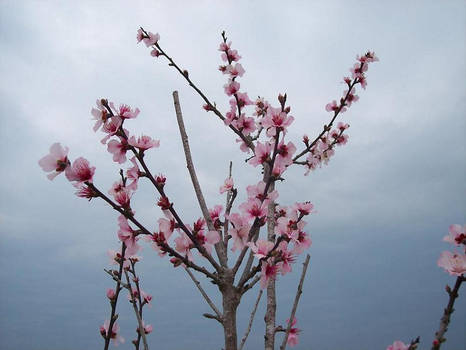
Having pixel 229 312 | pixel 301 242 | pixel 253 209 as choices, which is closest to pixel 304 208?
pixel 301 242

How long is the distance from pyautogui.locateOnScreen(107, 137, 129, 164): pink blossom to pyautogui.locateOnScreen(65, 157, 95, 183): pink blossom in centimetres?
21

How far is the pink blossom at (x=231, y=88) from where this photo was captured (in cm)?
344

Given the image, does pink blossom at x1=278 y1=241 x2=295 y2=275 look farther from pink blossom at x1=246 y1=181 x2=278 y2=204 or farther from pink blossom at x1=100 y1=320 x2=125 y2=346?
pink blossom at x1=100 y1=320 x2=125 y2=346

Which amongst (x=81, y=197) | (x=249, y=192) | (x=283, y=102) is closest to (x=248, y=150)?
(x=283, y=102)

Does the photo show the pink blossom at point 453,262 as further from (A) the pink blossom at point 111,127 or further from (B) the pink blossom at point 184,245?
(A) the pink blossom at point 111,127

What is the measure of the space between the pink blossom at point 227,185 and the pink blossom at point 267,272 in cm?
65

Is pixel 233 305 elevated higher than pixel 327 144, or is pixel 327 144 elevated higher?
pixel 327 144

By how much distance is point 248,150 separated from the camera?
11.4 ft

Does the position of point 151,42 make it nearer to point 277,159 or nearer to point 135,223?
point 277,159

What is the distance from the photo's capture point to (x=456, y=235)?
56.6 inches

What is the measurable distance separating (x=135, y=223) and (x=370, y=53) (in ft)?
13.1

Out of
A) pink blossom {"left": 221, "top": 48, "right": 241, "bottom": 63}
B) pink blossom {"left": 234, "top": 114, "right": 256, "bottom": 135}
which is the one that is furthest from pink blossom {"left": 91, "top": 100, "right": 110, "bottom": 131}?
pink blossom {"left": 221, "top": 48, "right": 241, "bottom": 63}

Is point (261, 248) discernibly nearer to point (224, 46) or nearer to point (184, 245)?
point (184, 245)

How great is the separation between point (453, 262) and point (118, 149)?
157 centimetres
